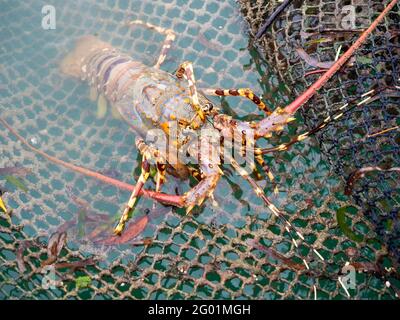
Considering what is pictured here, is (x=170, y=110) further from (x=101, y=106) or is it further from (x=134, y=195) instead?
(x=101, y=106)

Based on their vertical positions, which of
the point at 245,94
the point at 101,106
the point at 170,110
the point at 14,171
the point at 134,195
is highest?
the point at 245,94

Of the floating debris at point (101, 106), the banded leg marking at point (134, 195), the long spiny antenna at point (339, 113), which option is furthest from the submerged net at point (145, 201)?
the long spiny antenna at point (339, 113)

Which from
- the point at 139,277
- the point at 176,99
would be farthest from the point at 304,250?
the point at 176,99

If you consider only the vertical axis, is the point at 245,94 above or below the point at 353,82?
below
